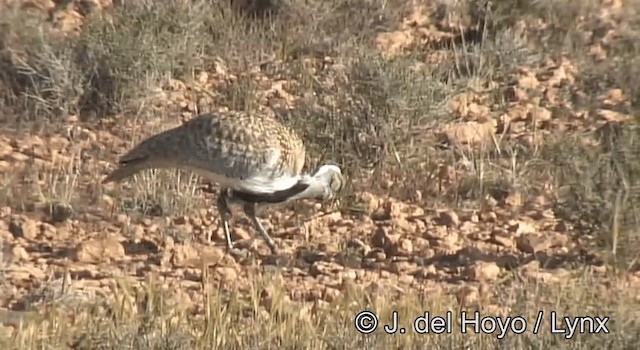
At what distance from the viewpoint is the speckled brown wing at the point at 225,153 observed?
23.0 feet

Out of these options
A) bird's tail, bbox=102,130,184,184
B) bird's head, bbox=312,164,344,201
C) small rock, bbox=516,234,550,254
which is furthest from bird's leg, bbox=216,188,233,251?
small rock, bbox=516,234,550,254

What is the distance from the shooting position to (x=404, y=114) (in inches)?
326

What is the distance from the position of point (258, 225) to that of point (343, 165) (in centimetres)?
114

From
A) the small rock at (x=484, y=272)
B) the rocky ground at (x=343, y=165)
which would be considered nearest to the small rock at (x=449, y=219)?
the rocky ground at (x=343, y=165)

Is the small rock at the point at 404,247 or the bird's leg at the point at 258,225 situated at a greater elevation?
the bird's leg at the point at 258,225

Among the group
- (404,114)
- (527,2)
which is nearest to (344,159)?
(404,114)

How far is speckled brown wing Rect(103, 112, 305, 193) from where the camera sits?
702 cm

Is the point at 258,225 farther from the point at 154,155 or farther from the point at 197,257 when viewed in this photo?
the point at 154,155

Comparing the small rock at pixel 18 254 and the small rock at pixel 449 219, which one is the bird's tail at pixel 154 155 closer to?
the small rock at pixel 18 254

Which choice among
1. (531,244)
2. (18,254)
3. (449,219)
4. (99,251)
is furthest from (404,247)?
(18,254)

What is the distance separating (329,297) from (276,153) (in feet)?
3.96

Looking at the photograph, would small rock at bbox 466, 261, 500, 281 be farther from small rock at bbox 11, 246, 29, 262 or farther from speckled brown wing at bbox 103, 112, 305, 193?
small rock at bbox 11, 246, 29, 262

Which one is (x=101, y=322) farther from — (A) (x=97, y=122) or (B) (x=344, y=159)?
(A) (x=97, y=122)

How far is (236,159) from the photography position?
703 cm
